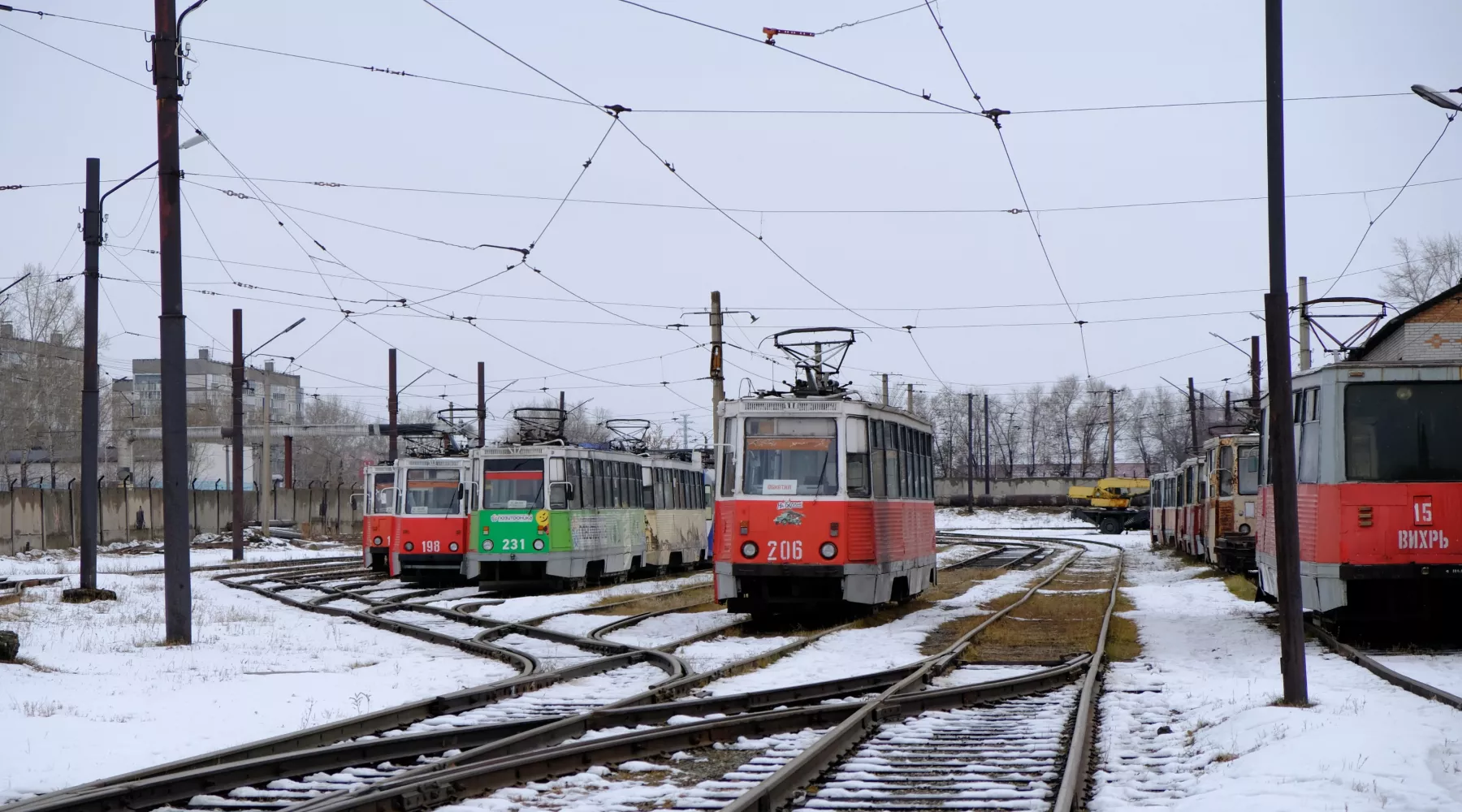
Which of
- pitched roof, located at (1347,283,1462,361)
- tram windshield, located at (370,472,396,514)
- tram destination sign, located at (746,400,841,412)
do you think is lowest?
tram windshield, located at (370,472,396,514)

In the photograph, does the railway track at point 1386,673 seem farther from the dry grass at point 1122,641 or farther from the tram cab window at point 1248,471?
the tram cab window at point 1248,471

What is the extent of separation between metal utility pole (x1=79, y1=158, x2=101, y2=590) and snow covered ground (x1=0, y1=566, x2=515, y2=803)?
1.69 metres

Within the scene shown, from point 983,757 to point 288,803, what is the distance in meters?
3.66

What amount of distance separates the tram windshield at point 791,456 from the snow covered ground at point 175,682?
429 centimetres

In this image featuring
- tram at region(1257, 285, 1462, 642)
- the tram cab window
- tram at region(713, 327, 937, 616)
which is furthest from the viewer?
the tram cab window

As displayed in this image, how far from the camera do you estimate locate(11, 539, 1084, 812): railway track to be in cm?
697

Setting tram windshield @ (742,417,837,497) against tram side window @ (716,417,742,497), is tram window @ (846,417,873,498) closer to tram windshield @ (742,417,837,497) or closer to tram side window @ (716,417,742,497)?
tram windshield @ (742,417,837,497)

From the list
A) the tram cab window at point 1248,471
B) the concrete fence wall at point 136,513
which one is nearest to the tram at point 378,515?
the concrete fence wall at point 136,513

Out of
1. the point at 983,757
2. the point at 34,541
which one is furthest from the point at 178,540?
the point at 34,541

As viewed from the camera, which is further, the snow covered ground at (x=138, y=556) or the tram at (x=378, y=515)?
the snow covered ground at (x=138, y=556)

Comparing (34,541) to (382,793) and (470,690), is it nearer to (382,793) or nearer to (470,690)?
(470,690)

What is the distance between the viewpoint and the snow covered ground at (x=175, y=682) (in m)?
8.45

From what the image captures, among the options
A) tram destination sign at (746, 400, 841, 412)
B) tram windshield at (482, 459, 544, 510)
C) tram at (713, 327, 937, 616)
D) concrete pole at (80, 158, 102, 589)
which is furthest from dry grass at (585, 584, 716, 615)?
concrete pole at (80, 158, 102, 589)

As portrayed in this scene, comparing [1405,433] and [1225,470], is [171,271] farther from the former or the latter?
[1225,470]
